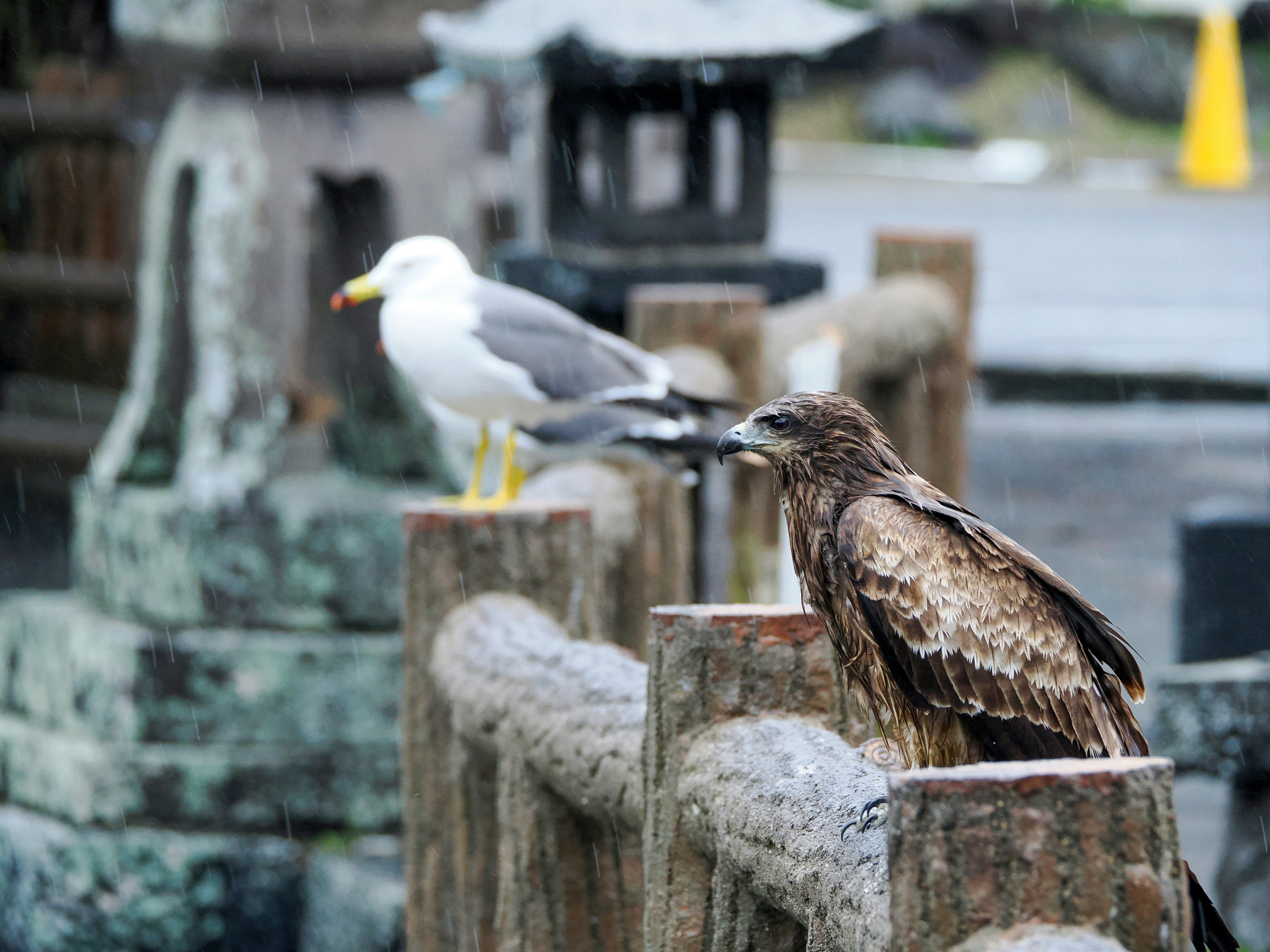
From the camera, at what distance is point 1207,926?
50.7 inches

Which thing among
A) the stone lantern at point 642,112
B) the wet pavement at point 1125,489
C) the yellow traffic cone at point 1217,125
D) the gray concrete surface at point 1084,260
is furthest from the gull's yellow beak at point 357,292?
the yellow traffic cone at point 1217,125

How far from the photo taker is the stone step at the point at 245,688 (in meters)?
4.57

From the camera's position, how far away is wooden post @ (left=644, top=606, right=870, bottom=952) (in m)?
1.59

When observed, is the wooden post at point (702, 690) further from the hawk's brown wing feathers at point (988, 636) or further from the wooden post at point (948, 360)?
the wooden post at point (948, 360)

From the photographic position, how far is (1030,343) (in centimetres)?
946

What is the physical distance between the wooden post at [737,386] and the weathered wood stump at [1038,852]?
2207mm

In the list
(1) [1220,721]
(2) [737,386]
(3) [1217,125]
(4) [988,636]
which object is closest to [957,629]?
(4) [988,636]

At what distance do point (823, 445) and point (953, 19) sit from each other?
27055 mm

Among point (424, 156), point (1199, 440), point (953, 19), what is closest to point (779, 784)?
point (424, 156)

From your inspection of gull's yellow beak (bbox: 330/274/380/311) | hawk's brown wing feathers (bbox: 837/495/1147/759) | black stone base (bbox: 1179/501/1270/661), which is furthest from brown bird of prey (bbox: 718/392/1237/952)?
black stone base (bbox: 1179/501/1270/661)

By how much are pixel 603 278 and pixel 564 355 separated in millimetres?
1585

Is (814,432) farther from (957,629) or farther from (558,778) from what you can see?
(558,778)

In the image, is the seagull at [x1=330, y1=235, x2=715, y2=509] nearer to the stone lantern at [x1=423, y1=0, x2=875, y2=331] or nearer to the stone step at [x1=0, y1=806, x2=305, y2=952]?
the stone lantern at [x1=423, y1=0, x2=875, y2=331]

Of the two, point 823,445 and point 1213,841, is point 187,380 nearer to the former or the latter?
point 1213,841
